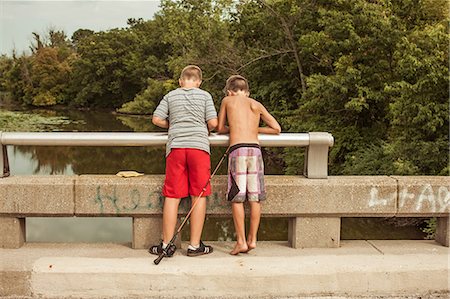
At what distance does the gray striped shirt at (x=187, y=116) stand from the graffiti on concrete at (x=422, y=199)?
1.58 meters

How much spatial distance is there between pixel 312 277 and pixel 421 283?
2.90ft

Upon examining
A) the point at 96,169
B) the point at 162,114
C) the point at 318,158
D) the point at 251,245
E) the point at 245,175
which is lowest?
the point at 96,169

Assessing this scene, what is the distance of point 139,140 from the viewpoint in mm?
4805

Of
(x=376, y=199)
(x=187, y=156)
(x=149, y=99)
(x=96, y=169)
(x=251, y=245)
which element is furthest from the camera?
(x=149, y=99)

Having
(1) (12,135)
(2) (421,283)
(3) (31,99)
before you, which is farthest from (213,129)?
(3) (31,99)

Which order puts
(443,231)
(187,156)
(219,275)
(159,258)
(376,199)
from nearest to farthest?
(219,275) → (159,258) → (187,156) → (376,199) → (443,231)

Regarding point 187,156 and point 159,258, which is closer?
point 159,258

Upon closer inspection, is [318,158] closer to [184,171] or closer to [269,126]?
[269,126]

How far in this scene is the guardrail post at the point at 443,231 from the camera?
16.9 ft

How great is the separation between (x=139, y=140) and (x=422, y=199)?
2.48 metres

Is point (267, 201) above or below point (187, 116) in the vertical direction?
below

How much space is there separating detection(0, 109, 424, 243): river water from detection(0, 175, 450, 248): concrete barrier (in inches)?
59.6

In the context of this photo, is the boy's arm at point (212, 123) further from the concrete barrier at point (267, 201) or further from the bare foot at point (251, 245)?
the bare foot at point (251, 245)

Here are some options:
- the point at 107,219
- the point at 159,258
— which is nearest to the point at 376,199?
the point at 159,258
